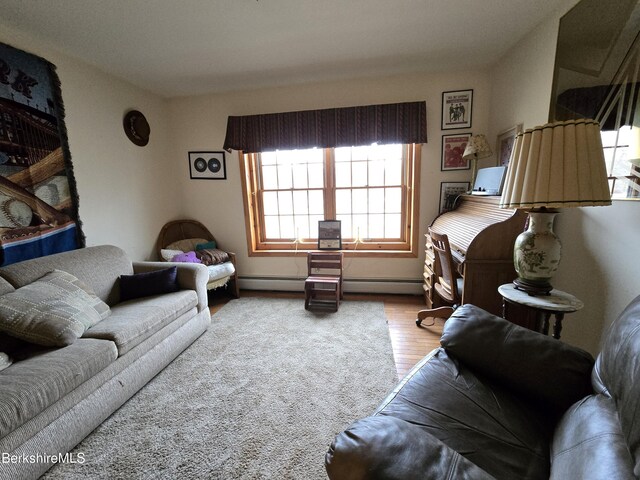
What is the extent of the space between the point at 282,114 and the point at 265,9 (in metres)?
1.30

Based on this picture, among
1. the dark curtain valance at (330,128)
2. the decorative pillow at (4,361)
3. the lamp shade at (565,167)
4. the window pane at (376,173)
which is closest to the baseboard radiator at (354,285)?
the window pane at (376,173)

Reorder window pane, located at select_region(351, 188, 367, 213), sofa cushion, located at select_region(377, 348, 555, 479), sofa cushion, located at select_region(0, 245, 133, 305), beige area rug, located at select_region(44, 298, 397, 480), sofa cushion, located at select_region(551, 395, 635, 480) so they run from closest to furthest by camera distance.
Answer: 1. sofa cushion, located at select_region(551, 395, 635, 480)
2. sofa cushion, located at select_region(377, 348, 555, 479)
3. beige area rug, located at select_region(44, 298, 397, 480)
4. sofa cushion, located at select_region(0, 245, 133, 305)
5. window pane, located at select_region(351, 188, 367, 213)

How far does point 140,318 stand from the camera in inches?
72.2

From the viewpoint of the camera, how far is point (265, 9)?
70.4 inches

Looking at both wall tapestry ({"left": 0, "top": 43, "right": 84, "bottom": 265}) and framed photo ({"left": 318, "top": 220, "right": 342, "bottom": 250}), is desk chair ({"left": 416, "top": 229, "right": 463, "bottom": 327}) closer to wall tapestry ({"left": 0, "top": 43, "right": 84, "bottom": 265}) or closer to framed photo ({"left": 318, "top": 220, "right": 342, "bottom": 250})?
framed photo ({"left": 318, "top": 220, "right": 342, "bottom": 250})

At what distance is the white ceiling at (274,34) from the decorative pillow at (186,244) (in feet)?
5.84

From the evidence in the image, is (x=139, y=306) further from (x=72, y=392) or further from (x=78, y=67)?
(x=78, y=67)

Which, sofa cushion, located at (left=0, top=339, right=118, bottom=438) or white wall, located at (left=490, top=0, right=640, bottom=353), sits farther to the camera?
white wall, located at (left=490, top=0, right=640, bottom=353)

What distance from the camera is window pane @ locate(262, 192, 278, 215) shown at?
11.6 feet

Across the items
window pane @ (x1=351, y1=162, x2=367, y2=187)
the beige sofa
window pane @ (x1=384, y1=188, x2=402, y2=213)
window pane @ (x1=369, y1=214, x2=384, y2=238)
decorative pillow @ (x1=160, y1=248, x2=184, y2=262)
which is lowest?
the beige sofa

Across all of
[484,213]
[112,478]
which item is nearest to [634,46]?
[484,213]

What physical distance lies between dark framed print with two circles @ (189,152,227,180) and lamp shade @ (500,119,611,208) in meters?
3.10

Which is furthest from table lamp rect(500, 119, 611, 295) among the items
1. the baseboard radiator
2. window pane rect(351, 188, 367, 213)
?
window pane rect(351, 188, 367, 213)

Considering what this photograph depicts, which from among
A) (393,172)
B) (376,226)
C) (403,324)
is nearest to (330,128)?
(393,172)
